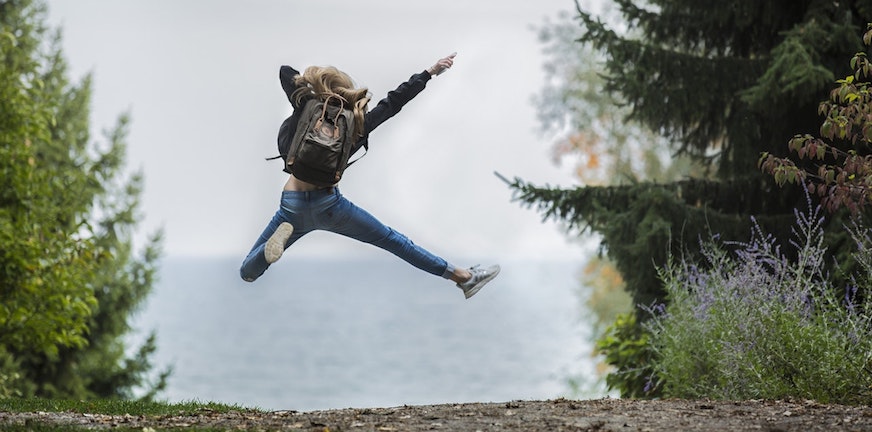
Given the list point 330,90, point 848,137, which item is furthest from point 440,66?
point 848,137

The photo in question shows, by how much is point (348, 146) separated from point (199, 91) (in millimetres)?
74243

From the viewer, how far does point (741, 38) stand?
11.4 meters

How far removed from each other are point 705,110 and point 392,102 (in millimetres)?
5114

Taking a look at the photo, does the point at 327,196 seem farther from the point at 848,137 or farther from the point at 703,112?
the point at 703,112

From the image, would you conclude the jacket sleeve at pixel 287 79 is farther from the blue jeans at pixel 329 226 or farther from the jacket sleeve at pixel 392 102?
the blue jeans at pixel 329 226

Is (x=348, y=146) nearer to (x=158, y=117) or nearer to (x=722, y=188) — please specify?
(x=722, y=188)

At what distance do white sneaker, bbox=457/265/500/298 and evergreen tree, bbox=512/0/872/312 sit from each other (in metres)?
2.73

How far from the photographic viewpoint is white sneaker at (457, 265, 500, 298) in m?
7.45

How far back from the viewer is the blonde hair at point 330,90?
6844 millimetres

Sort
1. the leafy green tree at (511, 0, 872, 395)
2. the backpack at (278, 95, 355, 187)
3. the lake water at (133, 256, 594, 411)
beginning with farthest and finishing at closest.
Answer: the lake water at (133, 256, 594, 411) < the leafy green tree at (511, 0, 872, 395) < the backpack at (278, 95, 355, 187)

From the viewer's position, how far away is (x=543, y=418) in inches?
253

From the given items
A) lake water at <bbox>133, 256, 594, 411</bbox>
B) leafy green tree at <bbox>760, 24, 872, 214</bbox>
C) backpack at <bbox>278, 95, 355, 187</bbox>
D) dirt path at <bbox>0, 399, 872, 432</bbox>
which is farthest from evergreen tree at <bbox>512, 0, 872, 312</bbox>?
lake water at <bbox>133, 256, 594, 411</bbox>

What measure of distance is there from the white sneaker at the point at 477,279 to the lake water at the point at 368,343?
50.2ft

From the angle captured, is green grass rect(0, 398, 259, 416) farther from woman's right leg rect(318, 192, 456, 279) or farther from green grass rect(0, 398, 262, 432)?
woman's right leg rect(318, 192, 456, 279)
